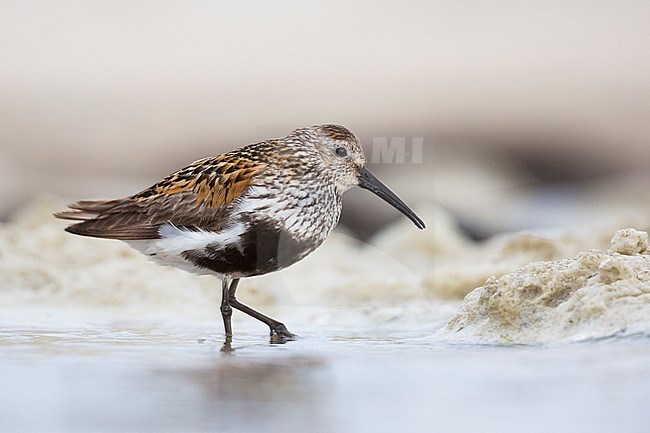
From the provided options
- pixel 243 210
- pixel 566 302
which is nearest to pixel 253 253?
pixel 243 210

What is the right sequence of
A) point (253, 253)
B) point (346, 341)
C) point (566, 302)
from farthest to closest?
1. point (253, 253)
2. point (346, 341)
3. point (566, 302)

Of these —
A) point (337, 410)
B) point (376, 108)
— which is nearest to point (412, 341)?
point (337, 410)

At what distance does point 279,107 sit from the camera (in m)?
3.53

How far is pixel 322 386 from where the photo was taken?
1.65 metres

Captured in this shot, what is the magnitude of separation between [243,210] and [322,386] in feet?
2.90

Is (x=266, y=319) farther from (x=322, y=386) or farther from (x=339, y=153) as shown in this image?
(x=322, y=386)

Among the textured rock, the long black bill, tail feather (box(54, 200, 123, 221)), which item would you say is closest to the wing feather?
tail feather (box(54, 200, 123, 221))

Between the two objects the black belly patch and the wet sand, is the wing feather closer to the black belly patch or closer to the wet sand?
the black belly patch

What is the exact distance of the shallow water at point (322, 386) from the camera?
1.42 meters

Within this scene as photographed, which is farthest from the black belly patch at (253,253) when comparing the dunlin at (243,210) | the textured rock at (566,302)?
the textured rock at (566,302)

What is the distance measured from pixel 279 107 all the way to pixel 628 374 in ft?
6.81

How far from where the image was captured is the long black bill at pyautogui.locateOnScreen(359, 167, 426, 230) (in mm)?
2754

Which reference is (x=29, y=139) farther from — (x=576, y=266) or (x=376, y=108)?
(x=576, y=266)

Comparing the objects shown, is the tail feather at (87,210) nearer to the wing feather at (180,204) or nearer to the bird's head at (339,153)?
the wing feather at (180,204)
